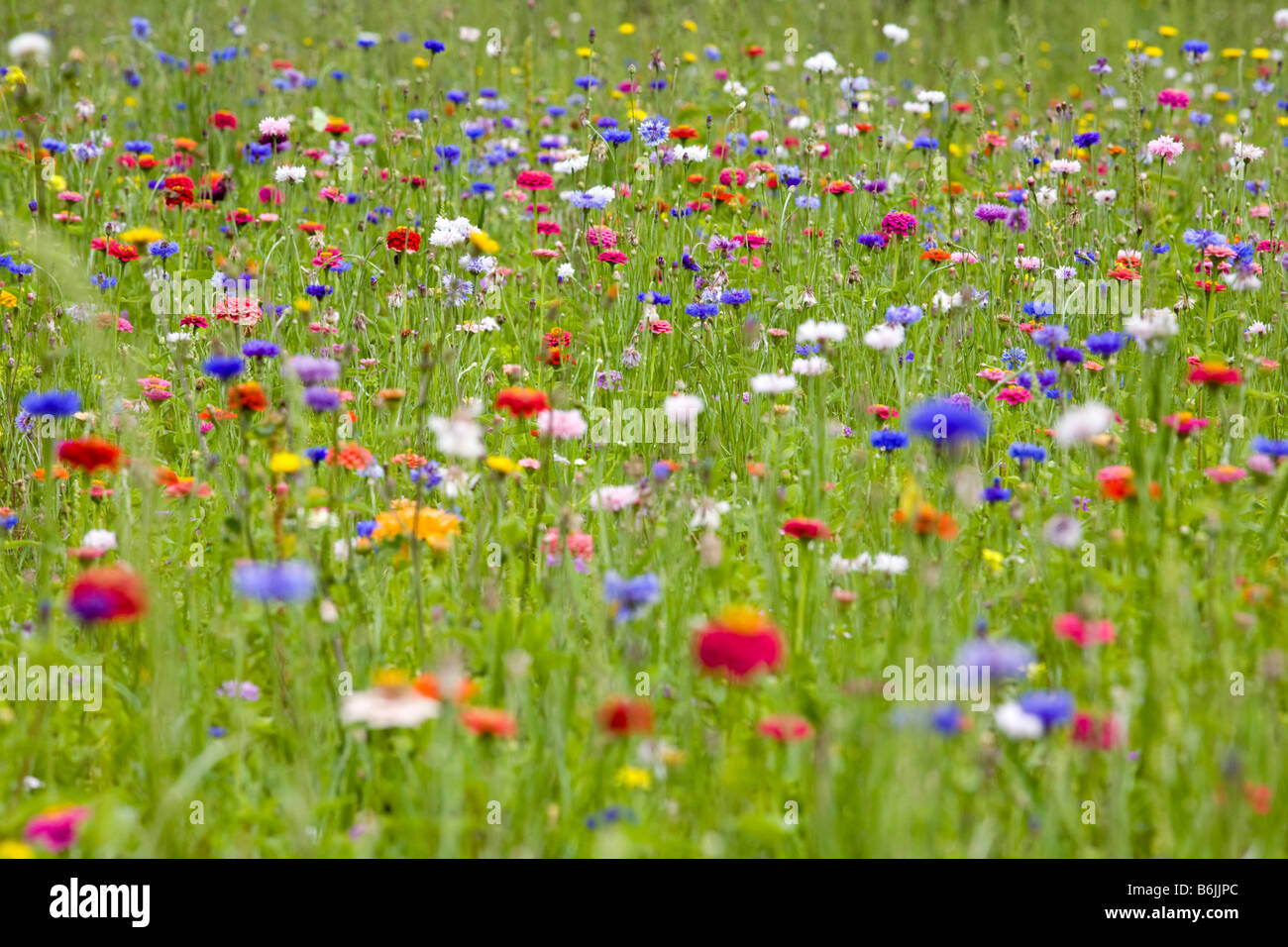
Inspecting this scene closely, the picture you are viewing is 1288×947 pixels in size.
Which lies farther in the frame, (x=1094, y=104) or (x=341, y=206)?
(x=1094, y=104)

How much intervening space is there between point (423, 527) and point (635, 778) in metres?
0.74

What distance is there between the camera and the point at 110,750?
1.92 meters

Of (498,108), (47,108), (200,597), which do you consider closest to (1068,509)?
(200,597)

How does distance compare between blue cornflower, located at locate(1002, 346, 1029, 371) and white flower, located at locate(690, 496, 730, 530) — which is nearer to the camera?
white flower, located at locate(690, 496, 730, 530)

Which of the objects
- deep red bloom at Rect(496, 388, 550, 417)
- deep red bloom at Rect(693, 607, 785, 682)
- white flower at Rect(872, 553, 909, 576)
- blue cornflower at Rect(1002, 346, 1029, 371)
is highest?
blue cornflower at Rect(1002, 346, 1029, 371)

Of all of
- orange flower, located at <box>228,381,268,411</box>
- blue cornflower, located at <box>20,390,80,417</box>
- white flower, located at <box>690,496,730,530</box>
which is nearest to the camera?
blue cornflower, located at <box>20,390,80,417</box>

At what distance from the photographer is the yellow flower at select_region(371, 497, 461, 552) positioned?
219 cm

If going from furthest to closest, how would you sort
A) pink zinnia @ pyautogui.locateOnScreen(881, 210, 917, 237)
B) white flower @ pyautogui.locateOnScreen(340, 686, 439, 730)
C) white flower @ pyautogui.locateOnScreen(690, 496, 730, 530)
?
pink zinnia @ pyautogui.locateOnScreen(881, 210, 917, 237) < white flower @ pyautogui.locateOnScreen(690, 496, 730, 530) < white flower @ pyautogui.locateOnScreen(340, 686, 439, 730)

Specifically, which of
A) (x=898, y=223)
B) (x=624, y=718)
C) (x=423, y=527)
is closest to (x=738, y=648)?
(x=624, y=718)

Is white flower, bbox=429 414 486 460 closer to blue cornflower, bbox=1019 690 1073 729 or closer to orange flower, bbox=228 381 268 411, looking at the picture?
orange flower, bbox=228 381 268 411

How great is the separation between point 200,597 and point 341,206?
2.67m

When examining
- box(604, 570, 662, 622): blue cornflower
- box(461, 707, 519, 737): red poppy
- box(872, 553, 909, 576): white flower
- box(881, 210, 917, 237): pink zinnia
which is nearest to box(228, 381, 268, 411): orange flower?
box(604, 570, 662, 622): blue cornflower
